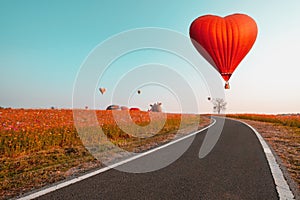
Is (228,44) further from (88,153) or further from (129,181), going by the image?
(129,181)

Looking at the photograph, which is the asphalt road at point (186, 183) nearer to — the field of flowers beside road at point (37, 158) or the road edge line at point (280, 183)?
the road edge line at point (280, 183)

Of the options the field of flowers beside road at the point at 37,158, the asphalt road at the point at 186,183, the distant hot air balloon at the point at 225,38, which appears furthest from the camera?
the distant hot air balloon at the point at 225,38

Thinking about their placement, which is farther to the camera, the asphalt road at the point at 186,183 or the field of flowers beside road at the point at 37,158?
the field of flowers beside road at the point at 37,158

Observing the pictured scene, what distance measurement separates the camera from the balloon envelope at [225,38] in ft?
39.2

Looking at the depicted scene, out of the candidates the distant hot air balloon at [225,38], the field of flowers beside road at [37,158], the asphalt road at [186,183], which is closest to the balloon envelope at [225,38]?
the distant hot air balloon at [225,38]

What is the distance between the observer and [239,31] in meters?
11.9

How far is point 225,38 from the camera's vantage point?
1196cm

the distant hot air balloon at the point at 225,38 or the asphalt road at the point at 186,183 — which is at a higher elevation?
the distant hot air balloon at the point at 225,38

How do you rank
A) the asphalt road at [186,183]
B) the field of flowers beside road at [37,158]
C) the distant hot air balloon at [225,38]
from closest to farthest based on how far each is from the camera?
the asphalt road at [186,183] → the field of flowers beside road at [37,158] → the distant hot air balloon at [225,38]

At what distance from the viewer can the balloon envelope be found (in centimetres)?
1194

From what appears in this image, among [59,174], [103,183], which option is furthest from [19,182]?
[103,183]

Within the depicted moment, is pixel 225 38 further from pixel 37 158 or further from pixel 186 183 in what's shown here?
pixel 37 158

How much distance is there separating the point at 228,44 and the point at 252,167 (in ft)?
29.4

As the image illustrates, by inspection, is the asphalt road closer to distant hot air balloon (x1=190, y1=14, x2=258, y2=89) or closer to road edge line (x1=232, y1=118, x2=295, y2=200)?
road edge line (x1=232, y1=118, x2=295, y2=200)
